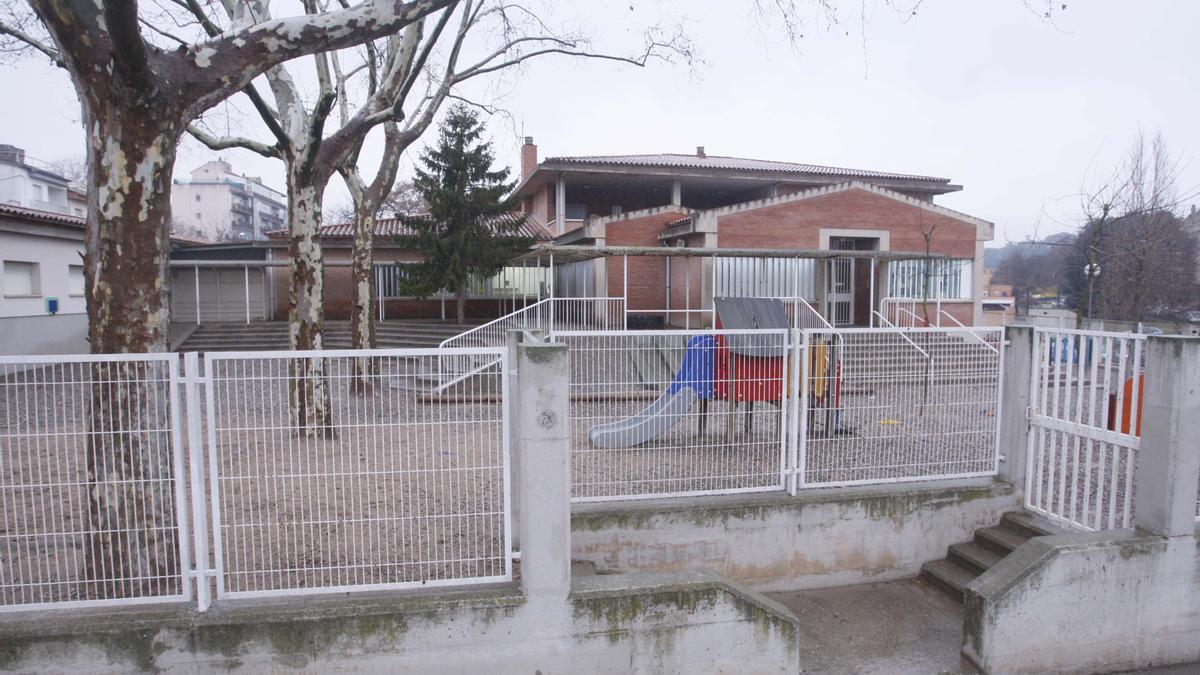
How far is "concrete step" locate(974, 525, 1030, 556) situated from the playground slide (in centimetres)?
262

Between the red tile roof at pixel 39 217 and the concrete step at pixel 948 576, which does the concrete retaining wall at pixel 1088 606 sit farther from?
the red tile roof at pixel 39 217

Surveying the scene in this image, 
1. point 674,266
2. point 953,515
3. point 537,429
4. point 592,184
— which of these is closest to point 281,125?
point 537,429

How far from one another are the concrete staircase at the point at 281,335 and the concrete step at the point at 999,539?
15.7 m

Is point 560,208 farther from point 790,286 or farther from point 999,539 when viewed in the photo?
point 999,539

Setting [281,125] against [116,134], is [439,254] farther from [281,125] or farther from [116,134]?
[116,134]

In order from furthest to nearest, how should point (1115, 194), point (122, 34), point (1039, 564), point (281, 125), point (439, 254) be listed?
point (439, 254) → point (1115, 194) → point (281, 125) → point (1039, 564) → point (122, 34)

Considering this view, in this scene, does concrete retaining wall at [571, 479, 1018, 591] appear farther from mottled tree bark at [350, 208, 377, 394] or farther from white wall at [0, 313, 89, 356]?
white wall at [0, 313, 89, 356]

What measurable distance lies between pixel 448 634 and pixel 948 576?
Answer: 427 cm

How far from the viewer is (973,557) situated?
5668 mm

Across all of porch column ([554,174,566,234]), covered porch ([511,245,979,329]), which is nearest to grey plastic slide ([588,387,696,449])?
covered porch ([511,245,979,329])

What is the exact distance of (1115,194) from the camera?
50.4 feet

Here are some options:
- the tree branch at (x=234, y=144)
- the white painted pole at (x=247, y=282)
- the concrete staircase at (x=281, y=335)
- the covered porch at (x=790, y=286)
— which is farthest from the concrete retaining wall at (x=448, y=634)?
the white painted pole at (x=247, y=282)

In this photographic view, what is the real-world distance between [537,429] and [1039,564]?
3447 mm

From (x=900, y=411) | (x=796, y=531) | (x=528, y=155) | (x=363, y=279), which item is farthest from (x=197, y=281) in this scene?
(x=900, y=411)
